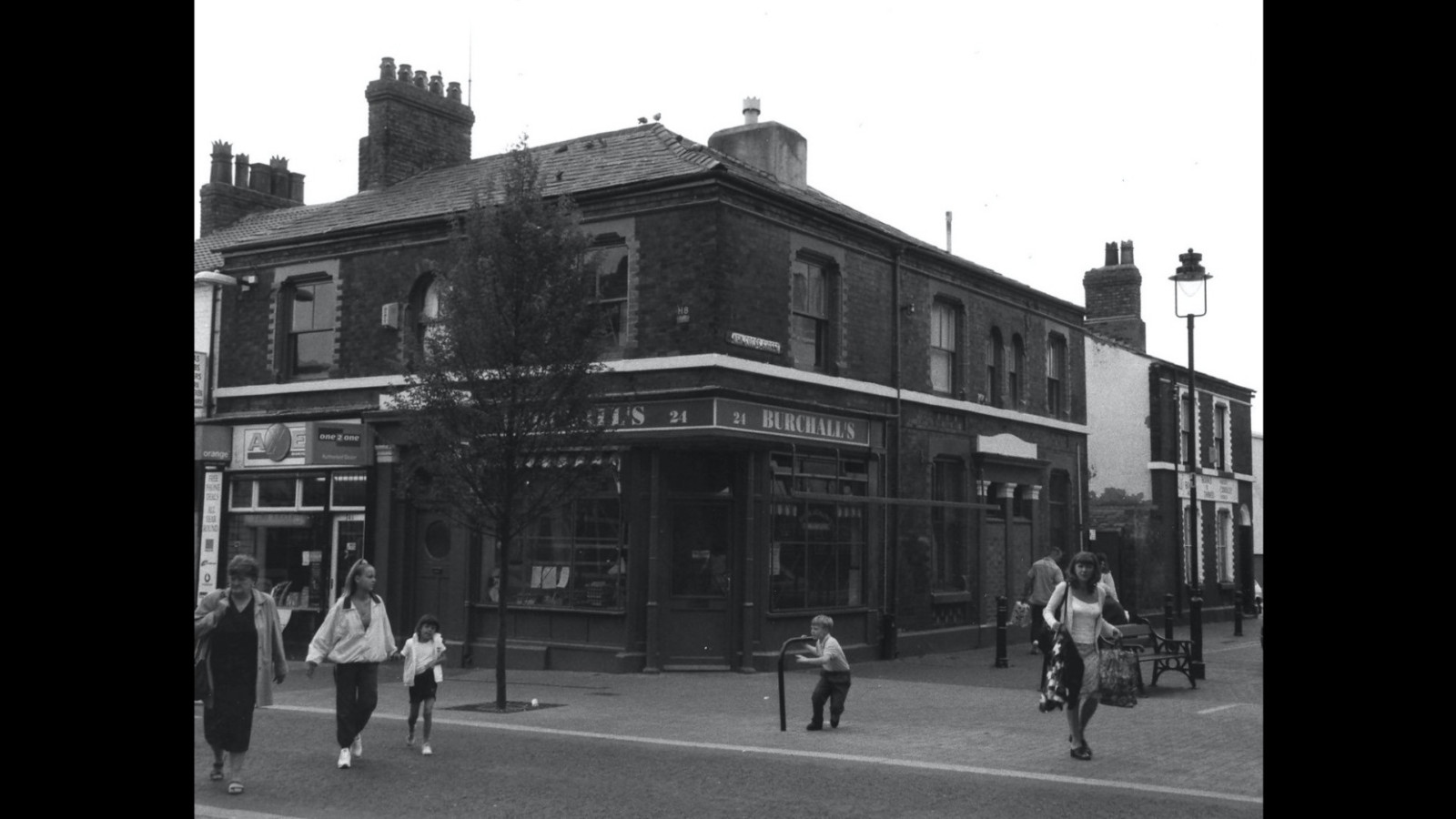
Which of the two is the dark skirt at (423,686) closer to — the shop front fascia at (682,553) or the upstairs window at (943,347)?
the shop front fascia at (682,553)

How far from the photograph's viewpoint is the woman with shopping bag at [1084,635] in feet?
35.0

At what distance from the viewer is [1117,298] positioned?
110 ft

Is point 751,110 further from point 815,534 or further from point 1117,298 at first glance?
point 1117,298

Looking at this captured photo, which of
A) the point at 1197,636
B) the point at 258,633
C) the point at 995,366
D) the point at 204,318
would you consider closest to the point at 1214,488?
the point at 995,366

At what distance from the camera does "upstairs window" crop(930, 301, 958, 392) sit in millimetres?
22859

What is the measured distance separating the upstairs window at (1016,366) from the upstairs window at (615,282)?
920cm

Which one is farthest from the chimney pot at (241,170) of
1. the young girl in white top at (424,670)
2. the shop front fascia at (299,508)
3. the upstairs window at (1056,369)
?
the young girl in white top at (424,670)

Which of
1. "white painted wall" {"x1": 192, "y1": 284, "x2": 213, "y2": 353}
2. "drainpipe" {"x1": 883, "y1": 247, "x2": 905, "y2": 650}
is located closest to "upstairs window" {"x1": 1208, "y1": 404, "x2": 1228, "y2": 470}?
"drainpipe" {"x1": 883, "y1": 247, "x2": 905, "y2": 650}

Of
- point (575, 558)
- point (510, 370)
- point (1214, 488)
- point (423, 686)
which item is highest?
point (510, 370)

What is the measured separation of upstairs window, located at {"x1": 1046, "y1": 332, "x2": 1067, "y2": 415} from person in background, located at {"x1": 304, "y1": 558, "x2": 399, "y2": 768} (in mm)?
18006

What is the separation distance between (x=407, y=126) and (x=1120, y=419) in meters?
17.1

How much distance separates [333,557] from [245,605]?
1179 centimetres
